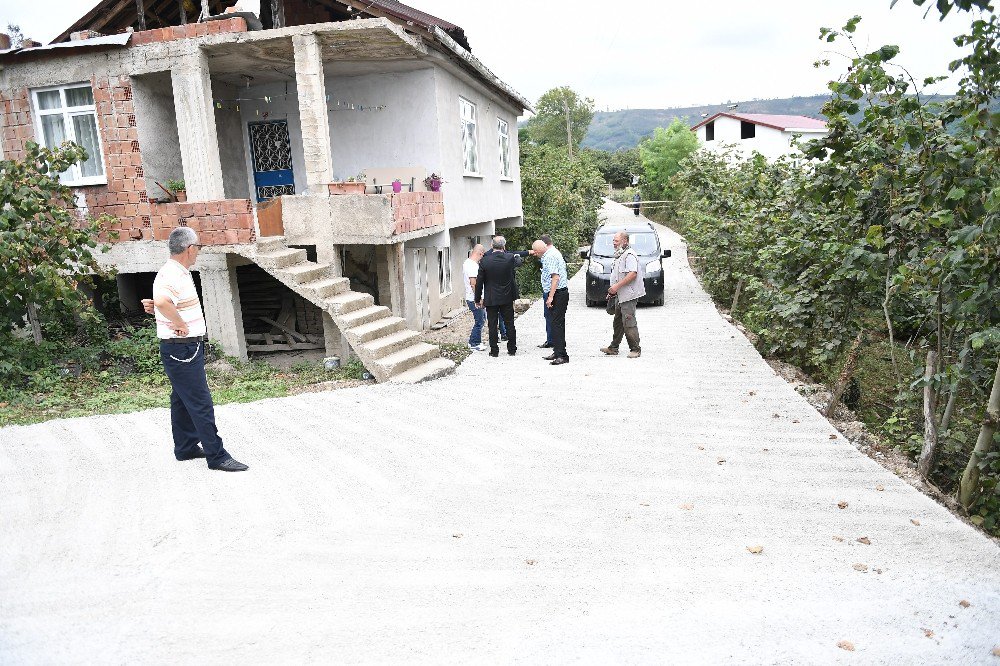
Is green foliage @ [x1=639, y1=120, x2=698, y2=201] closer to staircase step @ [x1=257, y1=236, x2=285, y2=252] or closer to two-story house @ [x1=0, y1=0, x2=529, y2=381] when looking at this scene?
two-story house @ [x1=0, y1=0, x2=529, y2=381]

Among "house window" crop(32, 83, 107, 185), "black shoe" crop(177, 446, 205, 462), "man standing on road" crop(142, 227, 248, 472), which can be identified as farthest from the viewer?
"house window" crop(32, 83, 107, 185)

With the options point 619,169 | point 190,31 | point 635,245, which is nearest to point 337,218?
point 190,31

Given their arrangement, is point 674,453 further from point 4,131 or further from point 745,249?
point 4,131

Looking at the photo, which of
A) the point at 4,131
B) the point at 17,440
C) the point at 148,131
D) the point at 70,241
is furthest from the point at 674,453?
the point at 4,131

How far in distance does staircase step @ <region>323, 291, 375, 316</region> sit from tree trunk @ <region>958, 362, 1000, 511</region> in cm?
741

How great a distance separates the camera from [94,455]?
618 cm

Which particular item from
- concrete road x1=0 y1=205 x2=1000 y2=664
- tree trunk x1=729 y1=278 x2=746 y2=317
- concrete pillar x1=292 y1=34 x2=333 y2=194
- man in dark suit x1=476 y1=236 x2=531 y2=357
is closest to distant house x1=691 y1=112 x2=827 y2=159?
tree trunk x1=729 y1=278 x2=746 y2=317

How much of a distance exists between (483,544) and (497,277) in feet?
19.4

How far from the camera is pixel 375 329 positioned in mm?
9320

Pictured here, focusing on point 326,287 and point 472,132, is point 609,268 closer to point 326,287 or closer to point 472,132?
point 472,132

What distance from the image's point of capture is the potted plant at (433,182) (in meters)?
12.6

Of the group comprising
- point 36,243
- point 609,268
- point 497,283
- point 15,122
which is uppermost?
point 15,122

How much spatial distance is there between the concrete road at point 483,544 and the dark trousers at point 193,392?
0.96 feet

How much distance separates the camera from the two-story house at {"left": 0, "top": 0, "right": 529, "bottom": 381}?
32.9 ft
